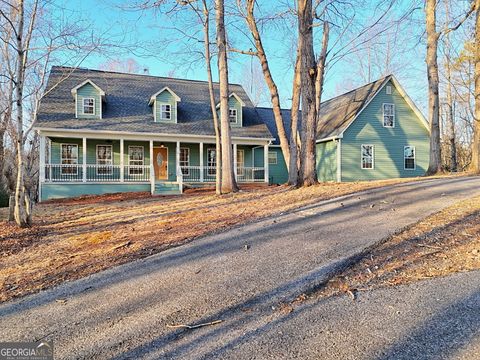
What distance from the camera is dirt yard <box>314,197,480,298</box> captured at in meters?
3.27

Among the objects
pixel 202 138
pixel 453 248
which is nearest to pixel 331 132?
pixel 202 138

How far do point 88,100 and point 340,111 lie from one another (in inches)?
586

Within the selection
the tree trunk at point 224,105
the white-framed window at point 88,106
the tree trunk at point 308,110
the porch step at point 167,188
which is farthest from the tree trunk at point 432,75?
the white-framed window at point 88,106

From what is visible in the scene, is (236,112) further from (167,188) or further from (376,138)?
(376,138)

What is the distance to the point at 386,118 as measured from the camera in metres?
18.5

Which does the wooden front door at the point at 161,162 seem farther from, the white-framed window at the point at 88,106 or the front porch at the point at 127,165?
the white-framed window at the point at 88,106

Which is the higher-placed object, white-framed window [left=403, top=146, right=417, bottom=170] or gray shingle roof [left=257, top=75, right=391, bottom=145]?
gray shingle roof [left=257, top=75, right=391, bottom=145]

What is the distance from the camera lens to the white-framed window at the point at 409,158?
18906 millimetres

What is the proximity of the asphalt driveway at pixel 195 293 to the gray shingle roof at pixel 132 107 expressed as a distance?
41.8 ft

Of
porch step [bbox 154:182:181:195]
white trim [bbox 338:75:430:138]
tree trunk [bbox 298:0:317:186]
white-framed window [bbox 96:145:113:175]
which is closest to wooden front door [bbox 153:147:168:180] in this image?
porch step [bbox 154:182:181:195]

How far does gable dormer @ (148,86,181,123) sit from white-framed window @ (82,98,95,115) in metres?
3.01

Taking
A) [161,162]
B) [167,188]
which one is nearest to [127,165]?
[161,162]

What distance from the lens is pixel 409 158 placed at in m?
19.0

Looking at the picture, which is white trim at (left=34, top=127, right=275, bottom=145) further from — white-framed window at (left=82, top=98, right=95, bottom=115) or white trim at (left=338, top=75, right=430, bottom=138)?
white trim at (left=338, top=75, right=430, bottom=138)
